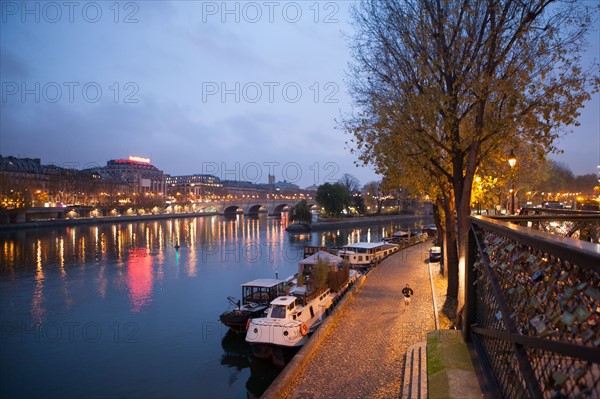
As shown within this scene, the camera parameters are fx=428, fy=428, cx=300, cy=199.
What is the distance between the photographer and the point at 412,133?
13977 mm

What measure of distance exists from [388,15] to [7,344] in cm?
2325

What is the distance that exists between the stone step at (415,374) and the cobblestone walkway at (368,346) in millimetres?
324

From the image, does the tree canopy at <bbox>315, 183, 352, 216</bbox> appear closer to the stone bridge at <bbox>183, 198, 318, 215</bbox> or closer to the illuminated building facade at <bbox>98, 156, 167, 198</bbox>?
the stone bridge at <bbox>183, 198, 318, 215</bbox>

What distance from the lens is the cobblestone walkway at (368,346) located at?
10570 mm

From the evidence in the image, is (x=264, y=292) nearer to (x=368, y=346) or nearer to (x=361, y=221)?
(x=368, y=346)

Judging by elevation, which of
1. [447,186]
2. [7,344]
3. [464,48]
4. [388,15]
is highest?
[388,15]

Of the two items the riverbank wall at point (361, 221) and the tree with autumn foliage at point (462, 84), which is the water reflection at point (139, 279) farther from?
the riverbank wall at point (361, 221)

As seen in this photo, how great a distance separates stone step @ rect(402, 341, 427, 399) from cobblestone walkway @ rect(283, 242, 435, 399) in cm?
32

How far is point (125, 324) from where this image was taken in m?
24.4

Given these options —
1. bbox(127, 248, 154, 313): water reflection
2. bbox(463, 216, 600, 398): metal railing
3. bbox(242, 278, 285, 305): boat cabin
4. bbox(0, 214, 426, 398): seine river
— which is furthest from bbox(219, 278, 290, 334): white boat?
bbox(463, 216, 600, 398): metal railing

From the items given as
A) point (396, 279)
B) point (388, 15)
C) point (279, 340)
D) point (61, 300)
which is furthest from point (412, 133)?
point (61, 300)

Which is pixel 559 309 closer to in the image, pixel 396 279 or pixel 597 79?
pixel 597 79

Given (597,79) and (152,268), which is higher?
(597,79)

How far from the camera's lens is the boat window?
19.2 m
